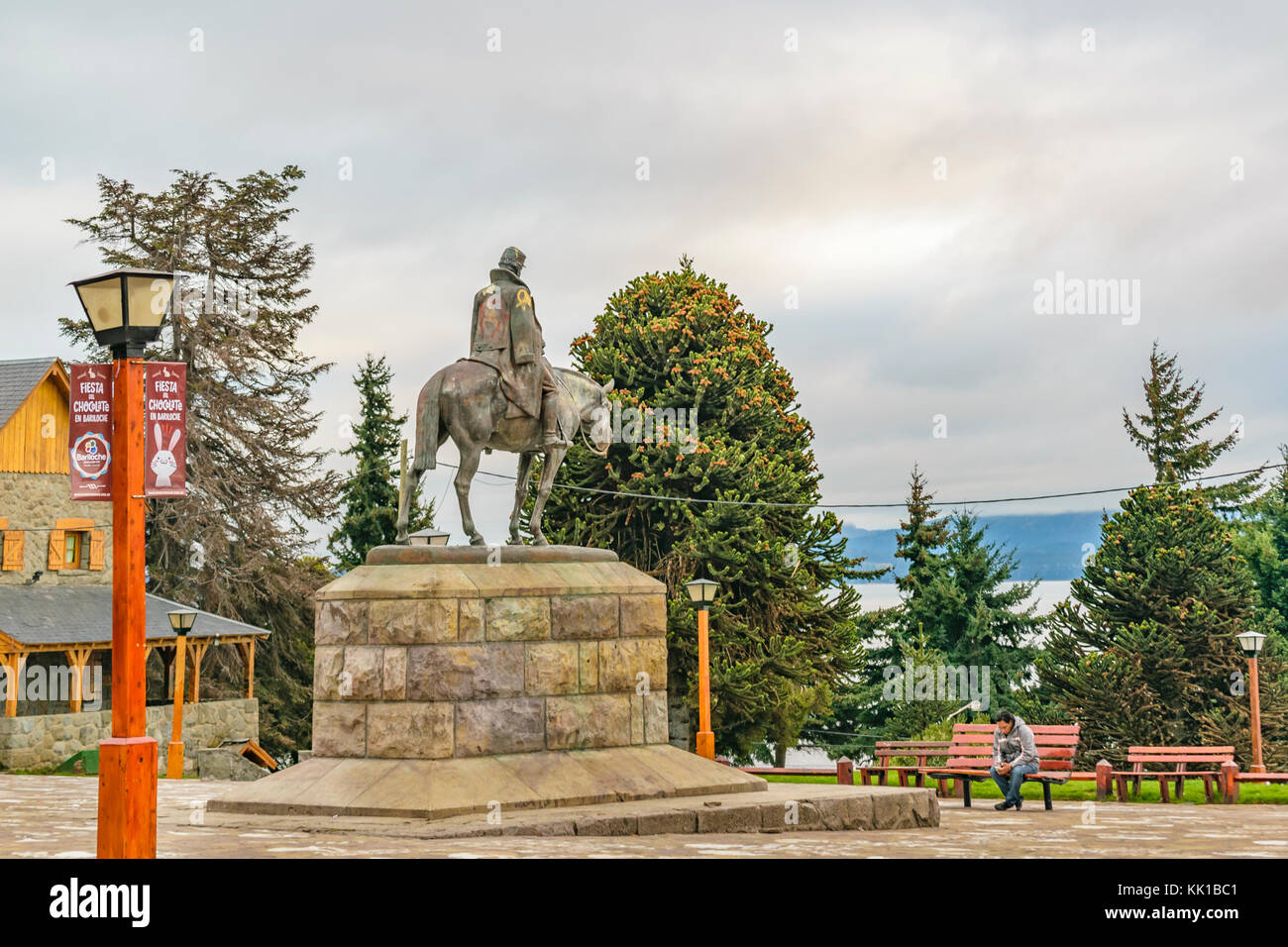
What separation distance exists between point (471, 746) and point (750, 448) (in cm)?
2038

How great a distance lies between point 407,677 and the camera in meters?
11.6

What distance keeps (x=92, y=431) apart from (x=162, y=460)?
16.5 inches

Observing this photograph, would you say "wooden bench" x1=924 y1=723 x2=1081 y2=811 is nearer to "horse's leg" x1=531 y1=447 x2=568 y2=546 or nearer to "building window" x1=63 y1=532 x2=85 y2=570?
"horse's leg" x1=531 y1=447 x2=568 y2=546

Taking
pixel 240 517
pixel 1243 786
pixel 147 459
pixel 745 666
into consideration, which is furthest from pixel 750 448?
pixel 147 459

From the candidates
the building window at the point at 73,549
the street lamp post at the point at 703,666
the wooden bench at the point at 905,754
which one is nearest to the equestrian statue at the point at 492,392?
the street lamp post at the point at 703,666

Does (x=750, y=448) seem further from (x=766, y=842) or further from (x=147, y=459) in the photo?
(x=147, y=459)

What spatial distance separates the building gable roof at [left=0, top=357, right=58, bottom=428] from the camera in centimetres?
3316

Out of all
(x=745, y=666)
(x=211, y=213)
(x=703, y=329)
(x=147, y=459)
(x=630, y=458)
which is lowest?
(x=745, y=666)

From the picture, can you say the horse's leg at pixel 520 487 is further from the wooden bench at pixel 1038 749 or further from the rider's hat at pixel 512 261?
the wooden bench at pixel 1038 749

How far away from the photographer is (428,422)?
498 inches

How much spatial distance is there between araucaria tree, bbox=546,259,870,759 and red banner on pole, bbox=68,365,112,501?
72.4 ft

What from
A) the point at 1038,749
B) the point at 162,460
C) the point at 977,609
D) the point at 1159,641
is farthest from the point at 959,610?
the point at 162,460

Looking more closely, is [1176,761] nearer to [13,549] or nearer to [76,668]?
[76,668]

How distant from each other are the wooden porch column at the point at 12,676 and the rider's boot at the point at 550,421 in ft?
68.4
